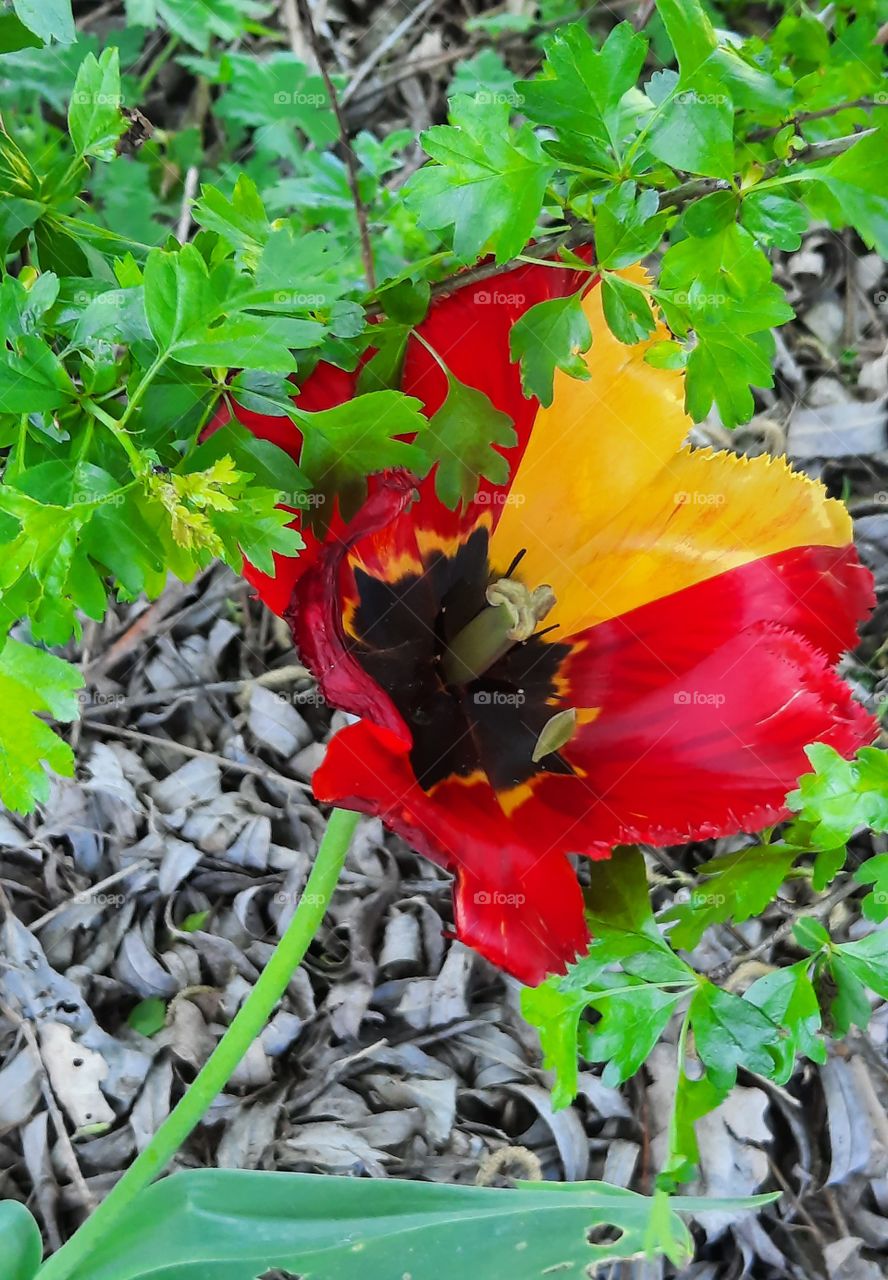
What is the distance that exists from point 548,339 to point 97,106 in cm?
27

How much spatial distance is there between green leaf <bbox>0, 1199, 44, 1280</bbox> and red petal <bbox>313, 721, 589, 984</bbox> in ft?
1.18

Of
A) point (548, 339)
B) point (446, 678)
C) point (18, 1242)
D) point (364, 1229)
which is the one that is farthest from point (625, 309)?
point (18, 1242)

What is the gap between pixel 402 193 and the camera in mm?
569

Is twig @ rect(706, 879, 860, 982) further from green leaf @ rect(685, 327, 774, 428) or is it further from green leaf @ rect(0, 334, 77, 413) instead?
green leaf @ rect(0, 334, 77, 413)

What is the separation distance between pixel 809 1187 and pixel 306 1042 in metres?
0.42

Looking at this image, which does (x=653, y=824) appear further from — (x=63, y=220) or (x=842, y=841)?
(x=63, y=220)

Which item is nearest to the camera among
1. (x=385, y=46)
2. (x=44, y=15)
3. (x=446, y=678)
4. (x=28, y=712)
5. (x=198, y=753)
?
(x=44, y=15)

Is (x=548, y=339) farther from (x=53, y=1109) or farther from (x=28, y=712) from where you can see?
(x=53, y=1109)

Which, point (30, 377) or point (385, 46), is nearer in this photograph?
point (30, 377)

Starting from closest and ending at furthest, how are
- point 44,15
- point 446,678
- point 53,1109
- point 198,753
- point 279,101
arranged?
point 44,15 → point 446,678 → point 53,1109 → point 198,753 → point 279,101

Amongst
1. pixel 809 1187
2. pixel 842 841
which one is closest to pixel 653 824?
pixel 842 841

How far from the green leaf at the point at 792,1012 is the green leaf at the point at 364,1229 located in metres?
0.11

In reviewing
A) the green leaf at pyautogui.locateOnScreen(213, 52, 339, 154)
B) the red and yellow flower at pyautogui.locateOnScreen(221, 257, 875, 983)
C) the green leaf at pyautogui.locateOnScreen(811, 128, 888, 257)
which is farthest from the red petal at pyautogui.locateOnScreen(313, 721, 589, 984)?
the green leaf at pyautogui.locateOnScreen(213, 52, 339, 154)

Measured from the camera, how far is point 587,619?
0.75 metres
